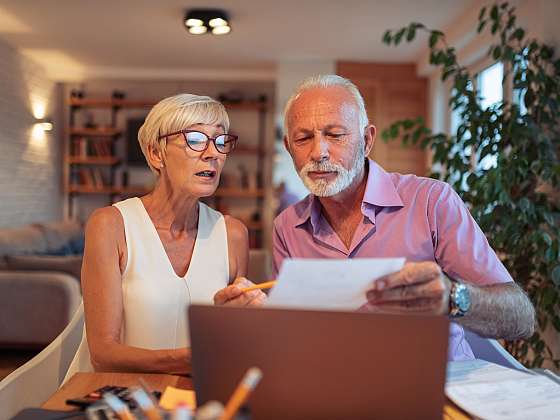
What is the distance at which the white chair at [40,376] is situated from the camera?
130 cm

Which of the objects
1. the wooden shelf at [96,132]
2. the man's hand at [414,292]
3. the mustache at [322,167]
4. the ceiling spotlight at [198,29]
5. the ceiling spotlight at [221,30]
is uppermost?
the ceiling spotlight at [221,30]

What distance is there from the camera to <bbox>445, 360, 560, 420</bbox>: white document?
2.95ft

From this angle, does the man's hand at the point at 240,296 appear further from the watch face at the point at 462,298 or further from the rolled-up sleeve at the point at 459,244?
the rolled-up sleeve at the point at 459,244

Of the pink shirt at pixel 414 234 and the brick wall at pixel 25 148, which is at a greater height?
the brick wall at pixel 25 148

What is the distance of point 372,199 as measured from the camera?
161cm

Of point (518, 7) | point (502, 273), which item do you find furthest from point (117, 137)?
point (502, 273)

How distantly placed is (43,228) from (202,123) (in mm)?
5134

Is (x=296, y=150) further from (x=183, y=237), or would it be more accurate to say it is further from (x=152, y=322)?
(x=152, y=322)

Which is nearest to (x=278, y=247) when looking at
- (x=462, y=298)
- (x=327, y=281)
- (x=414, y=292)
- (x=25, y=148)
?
(x=462, y=298)

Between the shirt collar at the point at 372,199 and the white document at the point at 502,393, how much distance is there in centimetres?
56

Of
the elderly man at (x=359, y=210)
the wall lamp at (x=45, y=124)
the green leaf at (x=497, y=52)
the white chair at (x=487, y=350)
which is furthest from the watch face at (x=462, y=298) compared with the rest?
the wall lamp at (x=45, y=124)

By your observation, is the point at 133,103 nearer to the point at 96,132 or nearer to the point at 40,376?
the point at 96,132

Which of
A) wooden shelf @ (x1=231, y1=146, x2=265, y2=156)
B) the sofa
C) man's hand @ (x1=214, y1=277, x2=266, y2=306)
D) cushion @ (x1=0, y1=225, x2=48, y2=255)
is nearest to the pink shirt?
man's hand @ (x1=214, y1=277, x2=266, y2=306)

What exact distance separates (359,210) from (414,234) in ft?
0.59
